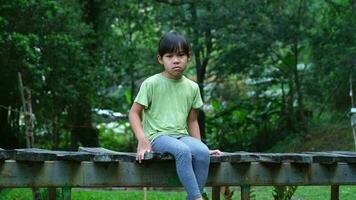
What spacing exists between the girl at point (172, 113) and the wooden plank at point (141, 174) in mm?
240

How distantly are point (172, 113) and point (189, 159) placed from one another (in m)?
0.49

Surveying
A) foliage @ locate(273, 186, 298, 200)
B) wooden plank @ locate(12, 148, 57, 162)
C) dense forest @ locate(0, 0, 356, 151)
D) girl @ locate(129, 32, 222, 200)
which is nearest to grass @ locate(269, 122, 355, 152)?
dense forest @ locate(0, 0, 356, 151)

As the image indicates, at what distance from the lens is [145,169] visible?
480 centimetres

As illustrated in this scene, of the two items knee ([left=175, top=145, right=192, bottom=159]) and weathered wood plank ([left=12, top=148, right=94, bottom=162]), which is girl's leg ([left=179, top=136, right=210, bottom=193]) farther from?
weathered wood plank ([left=12, top=148, right=94, bottom=162])

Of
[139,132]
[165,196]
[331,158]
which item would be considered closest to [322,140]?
[165,196]

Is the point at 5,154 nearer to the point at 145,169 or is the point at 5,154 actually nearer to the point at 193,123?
the point at 145,169

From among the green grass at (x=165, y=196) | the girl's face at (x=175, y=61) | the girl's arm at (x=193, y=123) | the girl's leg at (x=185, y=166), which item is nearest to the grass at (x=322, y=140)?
the green grass at (x=165, y=196)

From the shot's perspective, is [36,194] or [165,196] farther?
[165,196]

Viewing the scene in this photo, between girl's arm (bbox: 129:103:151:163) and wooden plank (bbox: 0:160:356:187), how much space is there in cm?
22

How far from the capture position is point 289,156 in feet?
15.9

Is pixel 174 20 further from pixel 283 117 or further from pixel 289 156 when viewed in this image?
pixel 289 156

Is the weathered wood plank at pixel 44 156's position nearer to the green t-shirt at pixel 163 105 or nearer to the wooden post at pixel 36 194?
the green t-shirt at pixel 163 105

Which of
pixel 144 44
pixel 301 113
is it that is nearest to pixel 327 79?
pixel 301 113

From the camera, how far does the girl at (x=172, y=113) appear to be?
4.56 m
